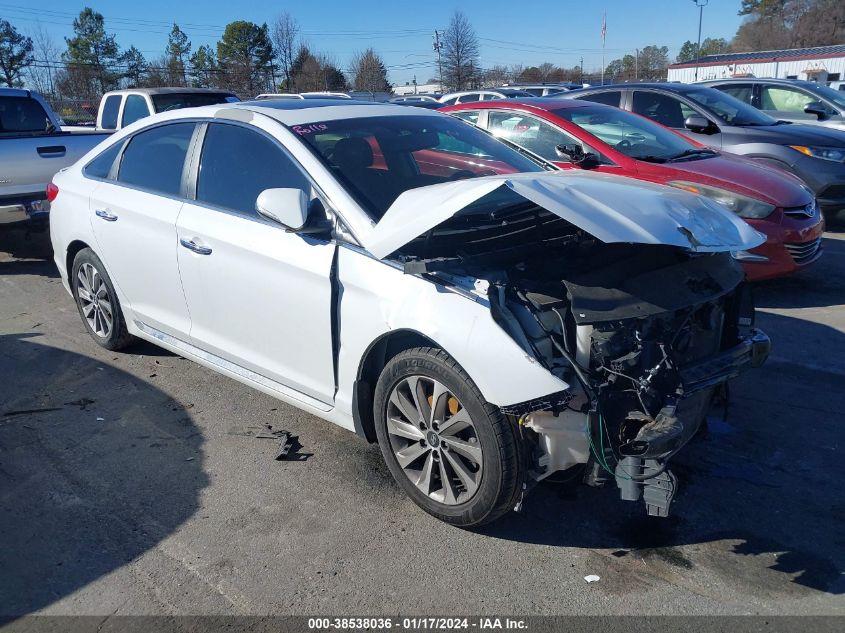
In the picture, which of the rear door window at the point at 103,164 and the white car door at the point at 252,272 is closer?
the white car door at the point at 252,272

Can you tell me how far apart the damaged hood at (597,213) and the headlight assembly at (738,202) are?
3.03m

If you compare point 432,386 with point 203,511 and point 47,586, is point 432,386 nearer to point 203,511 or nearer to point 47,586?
point 203,511

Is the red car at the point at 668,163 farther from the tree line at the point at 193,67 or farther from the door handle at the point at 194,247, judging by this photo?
the tree line at the point at 193,67

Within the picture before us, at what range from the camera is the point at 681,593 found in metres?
2.83

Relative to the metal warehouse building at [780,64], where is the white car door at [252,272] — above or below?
below

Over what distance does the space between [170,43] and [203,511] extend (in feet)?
178

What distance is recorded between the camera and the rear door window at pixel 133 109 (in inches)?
436

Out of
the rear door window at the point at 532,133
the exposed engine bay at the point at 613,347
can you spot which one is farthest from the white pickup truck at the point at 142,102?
the exposed engine bay at the point at 613,347

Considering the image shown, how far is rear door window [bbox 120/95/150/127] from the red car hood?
7.85m

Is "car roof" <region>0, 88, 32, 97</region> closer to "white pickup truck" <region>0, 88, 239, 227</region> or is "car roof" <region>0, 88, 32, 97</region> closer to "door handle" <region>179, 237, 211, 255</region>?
"white pickup truck" <region>0, 88, 239, 227</region>

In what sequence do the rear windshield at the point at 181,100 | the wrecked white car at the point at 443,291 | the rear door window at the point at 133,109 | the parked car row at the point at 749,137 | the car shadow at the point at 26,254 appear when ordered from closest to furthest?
the wrecked white car at the point at 443,291 → the car shadow at the point at 26,254 → the parked car row at the point at 749,137 → the rear windshield at the point at 181,100 → the rear door window at the point at 133,109

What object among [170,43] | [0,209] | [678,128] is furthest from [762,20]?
[0,209]

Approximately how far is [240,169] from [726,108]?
7194 mm

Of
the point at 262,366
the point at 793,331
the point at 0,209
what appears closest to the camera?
the point at 262,366
